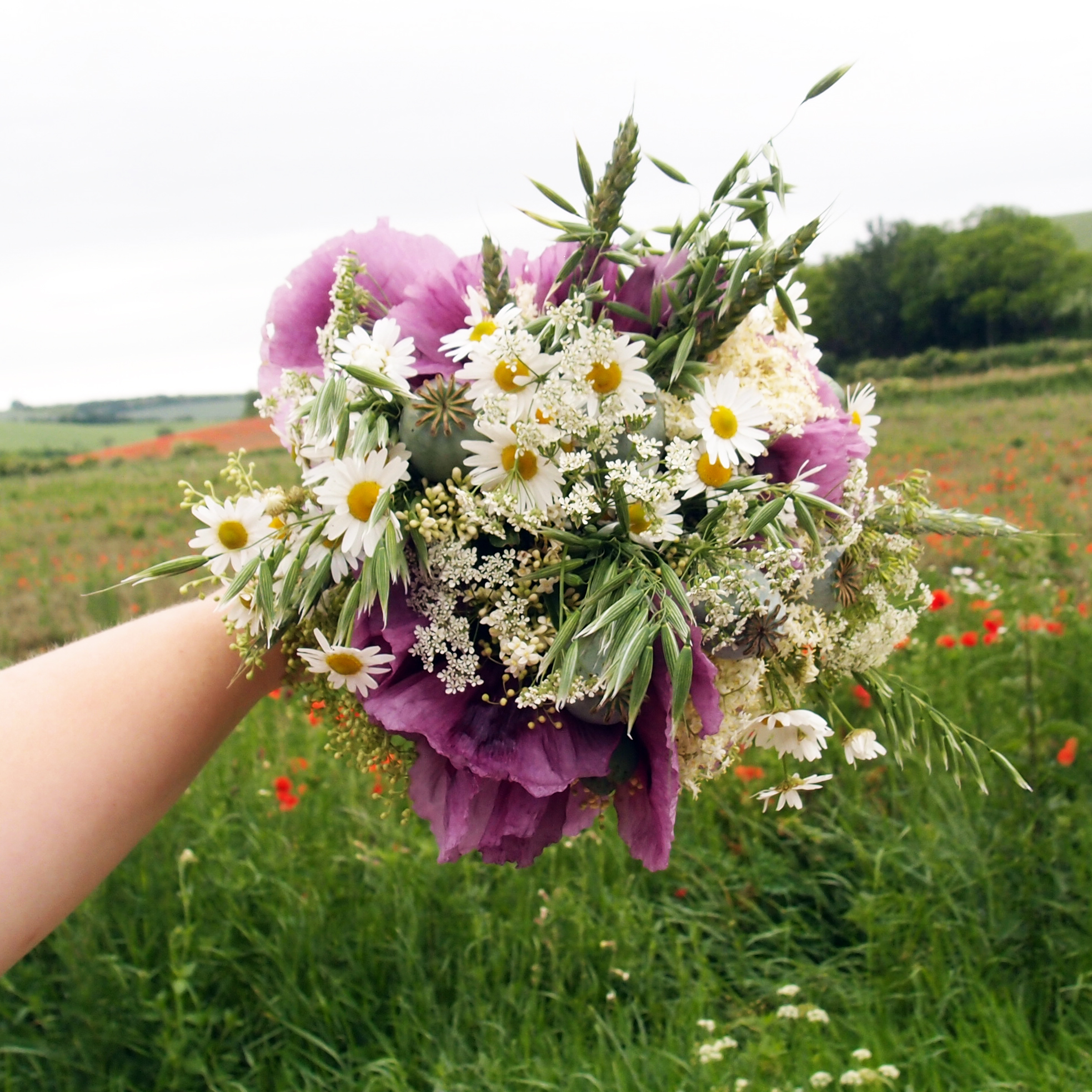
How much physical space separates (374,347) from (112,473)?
53.6 feet

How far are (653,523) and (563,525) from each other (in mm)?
103

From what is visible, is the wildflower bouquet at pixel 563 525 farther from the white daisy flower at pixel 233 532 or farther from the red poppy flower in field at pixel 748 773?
the red poppy flower in field at pixel 748 773

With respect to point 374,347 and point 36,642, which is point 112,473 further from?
point 374,347

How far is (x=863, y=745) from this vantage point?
4.02 feet

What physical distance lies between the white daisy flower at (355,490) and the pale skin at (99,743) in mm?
342

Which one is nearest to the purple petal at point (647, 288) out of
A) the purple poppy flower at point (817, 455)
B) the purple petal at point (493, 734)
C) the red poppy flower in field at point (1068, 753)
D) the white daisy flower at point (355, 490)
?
the purple poppy flower at point (817, 455)

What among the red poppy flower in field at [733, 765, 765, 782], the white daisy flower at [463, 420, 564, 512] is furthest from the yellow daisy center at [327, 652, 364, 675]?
the red poppy flower in field at [733, 765, 765, 782]

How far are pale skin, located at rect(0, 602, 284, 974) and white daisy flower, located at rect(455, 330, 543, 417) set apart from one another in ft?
1.70

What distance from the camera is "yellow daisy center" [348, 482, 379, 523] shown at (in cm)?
103

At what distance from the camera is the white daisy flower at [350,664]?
3.49ft

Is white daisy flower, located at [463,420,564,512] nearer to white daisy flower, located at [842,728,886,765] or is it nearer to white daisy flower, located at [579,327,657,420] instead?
white daisy flower, located at [579,327,657,420]

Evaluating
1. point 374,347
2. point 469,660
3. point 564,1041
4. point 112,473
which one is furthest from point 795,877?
point 112,473

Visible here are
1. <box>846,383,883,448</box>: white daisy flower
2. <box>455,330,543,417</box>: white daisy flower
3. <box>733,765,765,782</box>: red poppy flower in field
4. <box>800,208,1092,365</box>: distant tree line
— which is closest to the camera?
<box>455,330,543,417</box>: white daisy flower

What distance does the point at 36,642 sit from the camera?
6320 millimetres
